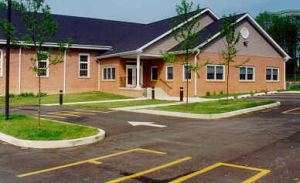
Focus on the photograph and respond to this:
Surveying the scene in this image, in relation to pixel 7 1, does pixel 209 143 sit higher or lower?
lower

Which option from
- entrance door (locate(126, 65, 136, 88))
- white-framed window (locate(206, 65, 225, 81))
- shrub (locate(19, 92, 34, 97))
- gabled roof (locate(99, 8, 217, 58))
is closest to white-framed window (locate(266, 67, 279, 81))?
white-framed window (locate(206, 65, 225, 81))

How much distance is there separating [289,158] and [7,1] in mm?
11346

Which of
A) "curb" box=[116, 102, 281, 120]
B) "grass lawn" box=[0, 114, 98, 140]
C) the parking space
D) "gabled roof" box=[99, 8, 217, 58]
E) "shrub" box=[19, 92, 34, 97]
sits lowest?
the parking space

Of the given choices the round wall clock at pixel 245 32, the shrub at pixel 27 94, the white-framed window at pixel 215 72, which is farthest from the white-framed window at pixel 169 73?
the shrub at pixel 27 94

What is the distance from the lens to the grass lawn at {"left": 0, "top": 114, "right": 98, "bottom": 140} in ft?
36.2

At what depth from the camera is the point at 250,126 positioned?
13.6 metres

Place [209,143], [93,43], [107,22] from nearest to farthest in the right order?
[209,143]
[93,43]
[107,22]

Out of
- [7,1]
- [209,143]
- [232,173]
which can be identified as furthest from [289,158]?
[7,1]

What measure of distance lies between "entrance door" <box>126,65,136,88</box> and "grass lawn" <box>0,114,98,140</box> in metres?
20.3

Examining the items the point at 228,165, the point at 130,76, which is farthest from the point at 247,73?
the point at 228,165

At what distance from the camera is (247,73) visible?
3372 cm

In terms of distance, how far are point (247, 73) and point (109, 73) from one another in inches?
508

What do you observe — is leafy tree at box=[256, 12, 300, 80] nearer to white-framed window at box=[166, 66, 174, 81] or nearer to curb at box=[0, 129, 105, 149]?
white-framed window at box=[166, 66, 174, 81]

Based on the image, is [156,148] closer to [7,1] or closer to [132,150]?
[132,150]
